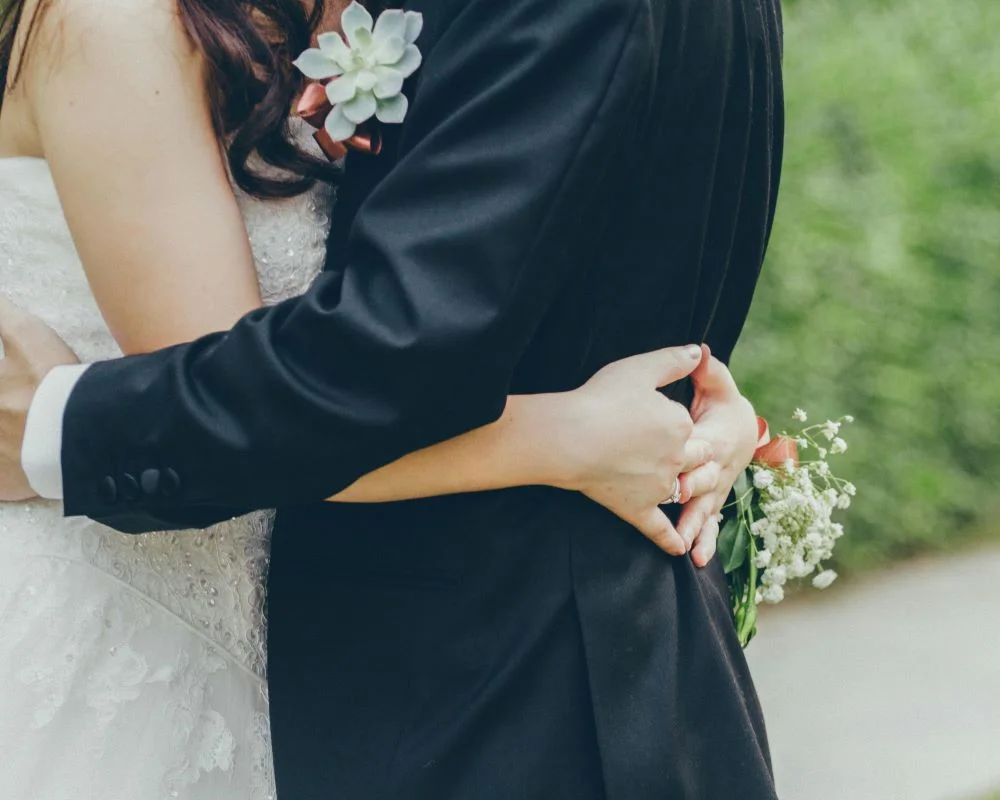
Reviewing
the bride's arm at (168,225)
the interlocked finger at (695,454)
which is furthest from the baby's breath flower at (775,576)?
the bride's arm at (168,225)

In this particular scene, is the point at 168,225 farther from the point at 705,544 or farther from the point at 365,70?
the point at 705,544

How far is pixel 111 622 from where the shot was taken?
1605 millimetres

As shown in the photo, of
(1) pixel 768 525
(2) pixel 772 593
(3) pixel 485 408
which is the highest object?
(3) pixel 485 408

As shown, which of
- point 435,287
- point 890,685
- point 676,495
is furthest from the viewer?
point 890,685

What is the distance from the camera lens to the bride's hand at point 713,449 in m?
1.67

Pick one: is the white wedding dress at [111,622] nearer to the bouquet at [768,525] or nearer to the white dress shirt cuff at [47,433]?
the white dress shirt cuff at [47,433]

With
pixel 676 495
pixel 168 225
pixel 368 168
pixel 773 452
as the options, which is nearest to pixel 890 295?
pixel 773 452

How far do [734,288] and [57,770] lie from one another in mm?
1007

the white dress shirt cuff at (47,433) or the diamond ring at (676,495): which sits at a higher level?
the white dress shirt cuff at (47,433)

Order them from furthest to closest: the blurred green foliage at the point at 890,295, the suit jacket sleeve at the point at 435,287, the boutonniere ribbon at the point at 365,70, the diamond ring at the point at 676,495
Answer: the blurred green foliage at the point at 890,295, the diamond ring at the point at 676,495, the boutonniere ribbon at the point at 365,70, the suit jacket sleeve at the point at 435,287

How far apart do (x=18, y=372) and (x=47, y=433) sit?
4.5 inches

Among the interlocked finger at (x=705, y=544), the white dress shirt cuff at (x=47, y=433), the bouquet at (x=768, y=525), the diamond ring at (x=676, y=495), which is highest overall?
the white dress shirt cuff at (x=47, y=433)

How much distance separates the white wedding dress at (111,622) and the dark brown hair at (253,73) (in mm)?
45

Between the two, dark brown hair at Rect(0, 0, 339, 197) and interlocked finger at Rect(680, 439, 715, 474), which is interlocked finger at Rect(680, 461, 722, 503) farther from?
dark brown hair at Rect(0, 0, 339, 197)
